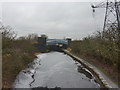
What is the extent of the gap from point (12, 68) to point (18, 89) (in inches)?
122

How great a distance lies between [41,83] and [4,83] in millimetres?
2024

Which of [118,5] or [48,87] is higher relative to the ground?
[118,5]

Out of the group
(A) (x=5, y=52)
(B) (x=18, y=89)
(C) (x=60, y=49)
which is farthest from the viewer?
(C) (x=60, y=49)

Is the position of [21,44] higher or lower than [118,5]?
lower

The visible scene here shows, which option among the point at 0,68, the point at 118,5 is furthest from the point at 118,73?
the point at 118,5

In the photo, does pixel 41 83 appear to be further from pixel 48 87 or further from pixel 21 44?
pixel 21 44

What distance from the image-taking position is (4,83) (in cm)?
946

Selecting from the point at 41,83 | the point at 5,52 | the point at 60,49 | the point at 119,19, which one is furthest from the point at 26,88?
the point at 60,49

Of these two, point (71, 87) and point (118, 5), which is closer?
point (71, 87)

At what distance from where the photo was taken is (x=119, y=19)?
62.3ft

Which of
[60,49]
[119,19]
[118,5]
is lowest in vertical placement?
[60,49]

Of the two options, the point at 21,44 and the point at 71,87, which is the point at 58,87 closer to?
the point at 71,87

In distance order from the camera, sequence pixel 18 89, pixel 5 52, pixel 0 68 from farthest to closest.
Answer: pixel 5 52 → pixel 0 68 → pixel 18 89

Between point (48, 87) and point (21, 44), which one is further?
point (21, 44)
